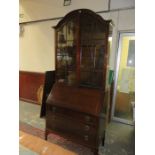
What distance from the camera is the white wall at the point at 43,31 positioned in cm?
326

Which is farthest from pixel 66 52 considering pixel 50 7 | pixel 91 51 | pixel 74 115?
pixel 50 7

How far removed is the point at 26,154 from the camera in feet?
3.78

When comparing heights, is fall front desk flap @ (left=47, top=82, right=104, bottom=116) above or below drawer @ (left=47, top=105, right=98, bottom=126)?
above

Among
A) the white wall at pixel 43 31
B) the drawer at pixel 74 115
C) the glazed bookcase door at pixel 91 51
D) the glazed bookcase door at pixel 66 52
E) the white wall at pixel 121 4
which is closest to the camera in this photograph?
the drawer at pixel 74 115

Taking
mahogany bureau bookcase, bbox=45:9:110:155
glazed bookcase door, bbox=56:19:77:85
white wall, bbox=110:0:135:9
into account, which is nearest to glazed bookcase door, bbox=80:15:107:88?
mahogany bureau bookcase, bbox=45:9:110:155

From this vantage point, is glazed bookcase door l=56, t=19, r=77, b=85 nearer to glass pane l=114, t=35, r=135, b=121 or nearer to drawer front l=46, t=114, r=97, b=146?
drawer front l=46, t=114, r=97, b=146

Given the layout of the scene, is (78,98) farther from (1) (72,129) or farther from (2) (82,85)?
(1) (72,129)

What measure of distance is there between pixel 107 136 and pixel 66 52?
1.66 metres

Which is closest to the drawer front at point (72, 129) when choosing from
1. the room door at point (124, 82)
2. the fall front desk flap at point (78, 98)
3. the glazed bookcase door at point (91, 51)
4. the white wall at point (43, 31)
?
the fall front desk flap at point (78, 98)

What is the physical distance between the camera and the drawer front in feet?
7.02

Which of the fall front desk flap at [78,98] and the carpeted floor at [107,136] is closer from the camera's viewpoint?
the fall front desk flap at [78,98]

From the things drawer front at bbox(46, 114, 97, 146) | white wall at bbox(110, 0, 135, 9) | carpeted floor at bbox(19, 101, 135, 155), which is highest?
white wall at bbox(110, 0, 135, 9)

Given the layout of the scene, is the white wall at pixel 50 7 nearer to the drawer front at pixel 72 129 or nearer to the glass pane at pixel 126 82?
the glass pane at pixel 126 82
